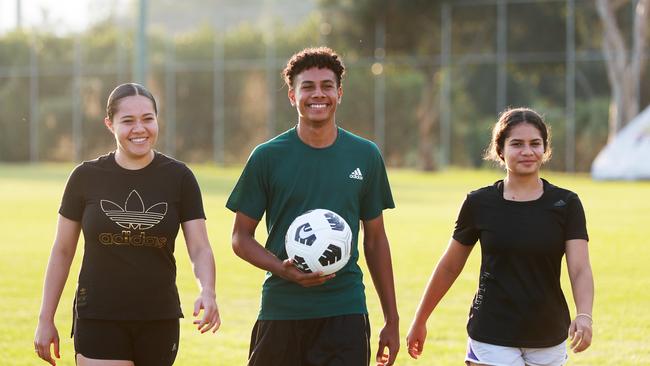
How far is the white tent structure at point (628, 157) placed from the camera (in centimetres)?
3562

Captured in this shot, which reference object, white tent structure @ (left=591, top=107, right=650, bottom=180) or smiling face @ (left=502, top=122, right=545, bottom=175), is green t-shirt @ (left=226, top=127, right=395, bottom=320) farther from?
white tent structure @ (left=591, top=107, right=650, bottom=180)

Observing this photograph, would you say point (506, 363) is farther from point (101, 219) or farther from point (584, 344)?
point (101, 219)

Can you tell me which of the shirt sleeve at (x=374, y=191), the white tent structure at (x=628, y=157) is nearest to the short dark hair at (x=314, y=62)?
the shirt sleeve at (x=374, y=191)

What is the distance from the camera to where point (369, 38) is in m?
44.3

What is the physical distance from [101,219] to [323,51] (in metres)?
1.23

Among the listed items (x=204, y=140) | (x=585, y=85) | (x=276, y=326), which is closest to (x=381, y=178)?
(x=276, y=326)

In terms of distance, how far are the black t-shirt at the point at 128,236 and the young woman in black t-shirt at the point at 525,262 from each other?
1.33m

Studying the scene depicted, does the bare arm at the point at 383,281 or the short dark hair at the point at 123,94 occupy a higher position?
the short dark hair at the point at 123,94

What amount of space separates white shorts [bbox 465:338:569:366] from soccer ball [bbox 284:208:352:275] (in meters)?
0.74

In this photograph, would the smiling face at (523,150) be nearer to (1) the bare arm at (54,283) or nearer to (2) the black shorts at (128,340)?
(2) the black shorts at (128,340)

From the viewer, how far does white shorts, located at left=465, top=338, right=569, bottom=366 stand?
512 cm

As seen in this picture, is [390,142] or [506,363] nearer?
[506,363]

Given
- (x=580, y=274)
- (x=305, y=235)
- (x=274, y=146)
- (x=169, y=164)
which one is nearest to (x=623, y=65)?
(x=580, y=274)

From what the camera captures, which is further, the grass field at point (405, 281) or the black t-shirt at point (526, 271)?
the grass field at point (405, 281)
